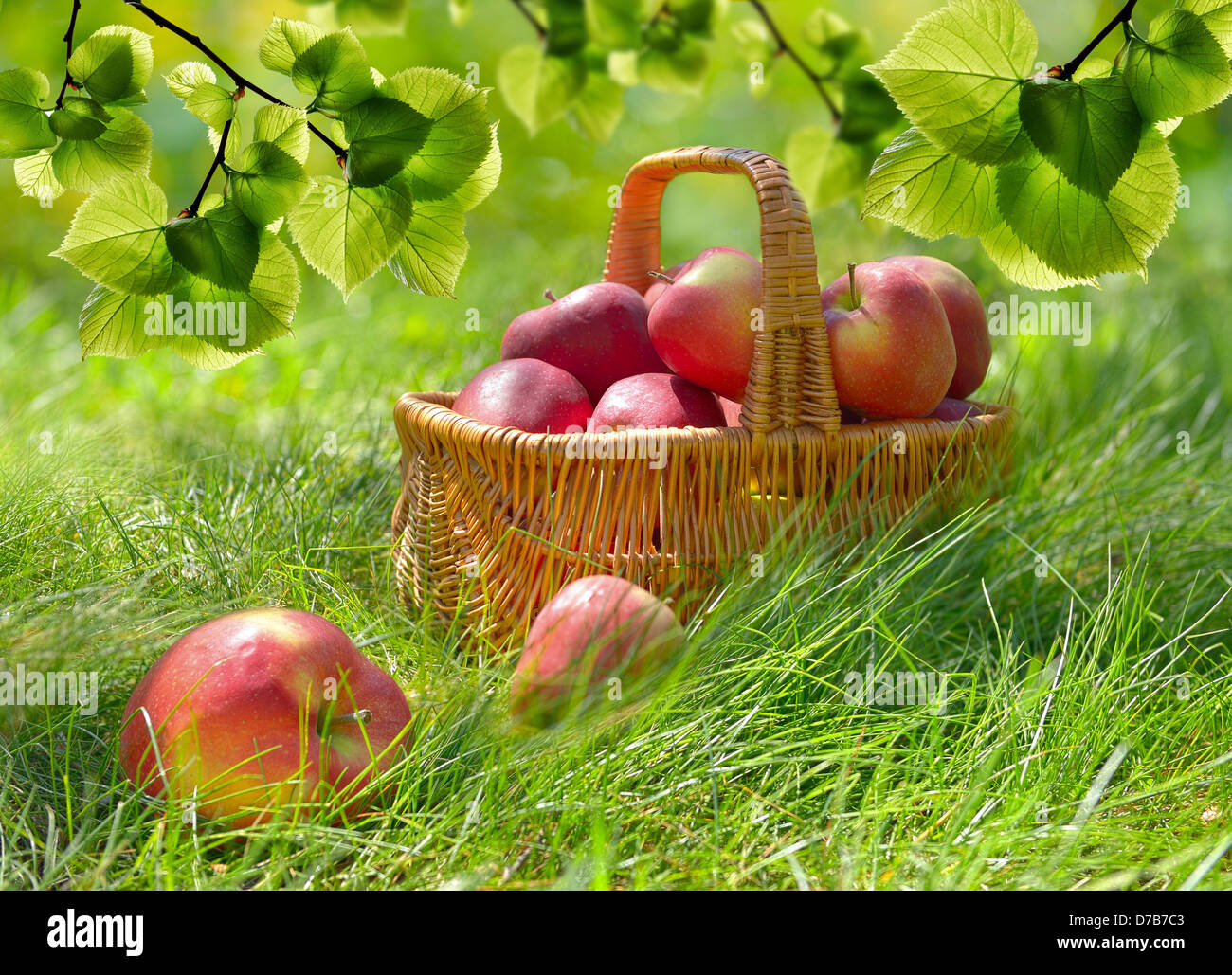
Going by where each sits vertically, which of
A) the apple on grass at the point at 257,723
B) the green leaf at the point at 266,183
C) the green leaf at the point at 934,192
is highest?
the green leaf at the point at 266,183

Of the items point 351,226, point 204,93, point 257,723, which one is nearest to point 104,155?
point 204,93

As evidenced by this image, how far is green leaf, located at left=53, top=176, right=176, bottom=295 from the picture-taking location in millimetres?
1208

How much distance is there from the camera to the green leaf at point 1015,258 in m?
1.12

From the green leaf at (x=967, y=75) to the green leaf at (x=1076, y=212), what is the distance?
0.05 metres

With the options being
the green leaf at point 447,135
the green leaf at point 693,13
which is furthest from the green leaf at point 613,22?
the green leaf at point 447,135

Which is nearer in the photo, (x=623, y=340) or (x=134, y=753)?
(x=134, y=753)


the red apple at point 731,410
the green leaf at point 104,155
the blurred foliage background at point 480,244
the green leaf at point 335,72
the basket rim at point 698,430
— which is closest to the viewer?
the green leaf at point 335,72

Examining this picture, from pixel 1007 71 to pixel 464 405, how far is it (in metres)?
1.16

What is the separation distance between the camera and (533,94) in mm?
2146

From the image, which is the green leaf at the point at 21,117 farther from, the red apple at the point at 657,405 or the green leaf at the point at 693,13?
the green leaf at the point at 693,13

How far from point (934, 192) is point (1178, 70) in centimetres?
25

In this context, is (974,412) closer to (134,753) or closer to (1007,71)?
(1007,71)

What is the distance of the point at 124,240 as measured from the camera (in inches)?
48.4
